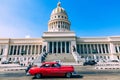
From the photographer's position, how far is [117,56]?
218 ft

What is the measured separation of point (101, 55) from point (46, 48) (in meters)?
25.7

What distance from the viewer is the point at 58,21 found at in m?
83.5

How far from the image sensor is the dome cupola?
82.7m

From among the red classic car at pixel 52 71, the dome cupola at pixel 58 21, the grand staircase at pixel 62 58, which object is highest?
the dome cupola at pixel 58 21

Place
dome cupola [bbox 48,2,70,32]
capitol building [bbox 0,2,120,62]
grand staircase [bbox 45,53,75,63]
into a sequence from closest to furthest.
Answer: grand staircase [bbox 45,53,75,63] → capitol building [bbox 0,2,120,62] → dome cupola [bbox 48,2,70,32]

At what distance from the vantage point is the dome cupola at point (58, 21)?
82.7 m

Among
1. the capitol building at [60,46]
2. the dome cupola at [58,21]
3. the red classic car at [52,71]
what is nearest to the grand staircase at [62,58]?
the capitol building at [60,46]

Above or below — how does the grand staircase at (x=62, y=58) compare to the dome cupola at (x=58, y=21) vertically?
below

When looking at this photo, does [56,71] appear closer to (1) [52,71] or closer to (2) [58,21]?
(1) [52,71]

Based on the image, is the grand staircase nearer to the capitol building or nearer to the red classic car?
the capitol building

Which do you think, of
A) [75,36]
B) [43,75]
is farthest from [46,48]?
[43,75]

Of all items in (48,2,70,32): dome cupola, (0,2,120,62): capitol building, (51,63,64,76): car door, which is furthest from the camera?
(48,2,70,32): dome cupola

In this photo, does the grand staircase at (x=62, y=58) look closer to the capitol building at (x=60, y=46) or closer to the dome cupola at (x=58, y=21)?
the capitol building at (x=60, y=46)

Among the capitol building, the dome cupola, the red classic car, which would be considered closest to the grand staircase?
the capitol building
